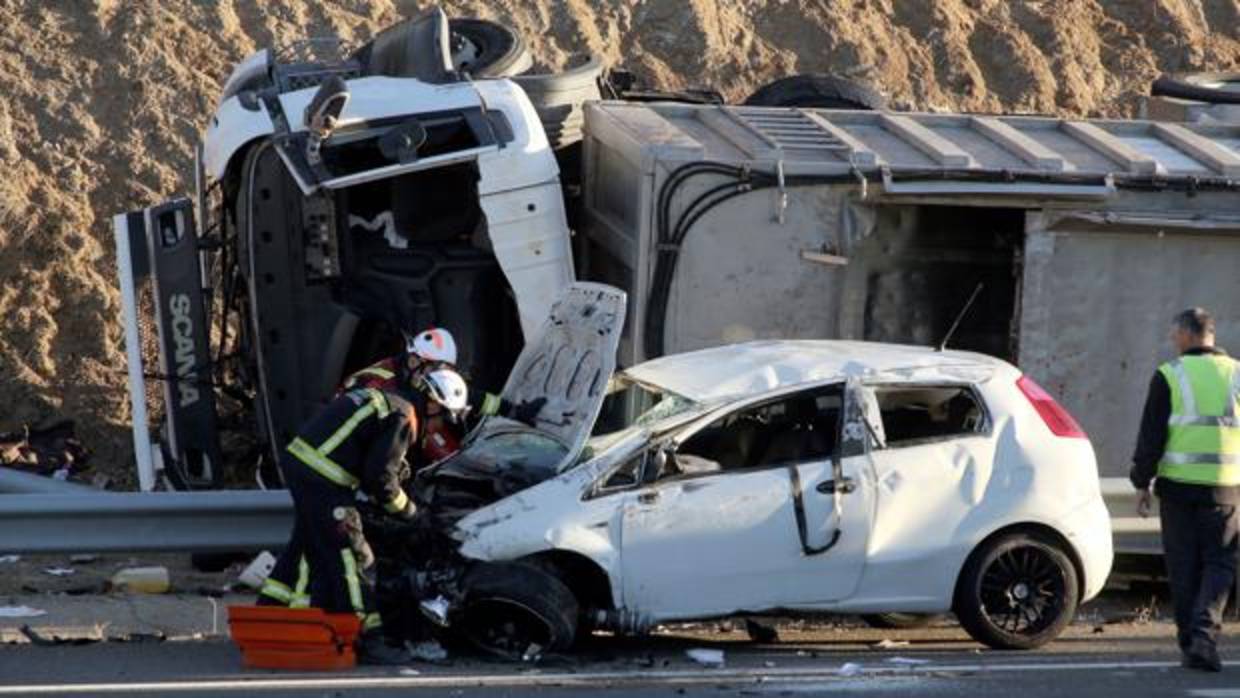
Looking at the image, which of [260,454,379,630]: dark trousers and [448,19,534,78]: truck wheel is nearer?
[260,454,379,630]: dark trousers

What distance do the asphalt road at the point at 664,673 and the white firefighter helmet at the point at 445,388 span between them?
1119 mm

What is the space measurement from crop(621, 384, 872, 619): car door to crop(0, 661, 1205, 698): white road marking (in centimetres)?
35

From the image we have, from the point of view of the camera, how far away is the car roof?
34.3ft

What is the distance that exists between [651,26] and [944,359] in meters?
8.89

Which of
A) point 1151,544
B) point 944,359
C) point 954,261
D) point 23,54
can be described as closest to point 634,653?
point 944,359

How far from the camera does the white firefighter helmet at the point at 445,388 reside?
1028cm

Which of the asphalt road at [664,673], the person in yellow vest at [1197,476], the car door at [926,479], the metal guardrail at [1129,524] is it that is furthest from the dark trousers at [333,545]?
the metal guardrail at [1129,524]

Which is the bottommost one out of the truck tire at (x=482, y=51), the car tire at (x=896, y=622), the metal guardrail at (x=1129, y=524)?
the car tire at (x=896, y=622)

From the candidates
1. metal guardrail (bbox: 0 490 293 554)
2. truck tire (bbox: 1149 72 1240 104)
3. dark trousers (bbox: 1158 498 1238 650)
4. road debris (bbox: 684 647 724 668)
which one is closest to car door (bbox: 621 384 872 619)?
road debris (bbox: 684 647 724 668)

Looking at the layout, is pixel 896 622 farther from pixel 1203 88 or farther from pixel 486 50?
pixel 1203 88

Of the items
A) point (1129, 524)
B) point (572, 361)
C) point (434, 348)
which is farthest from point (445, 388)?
point (1129, 524)

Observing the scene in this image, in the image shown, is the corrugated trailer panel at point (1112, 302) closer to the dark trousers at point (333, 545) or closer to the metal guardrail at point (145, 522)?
the metal guardrail at point (145, 522)

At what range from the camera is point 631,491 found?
10.1 metres

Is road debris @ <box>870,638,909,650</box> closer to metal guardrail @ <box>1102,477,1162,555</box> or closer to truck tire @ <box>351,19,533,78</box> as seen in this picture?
metal guardrail @ <box>1102,477,1162,555</box>
